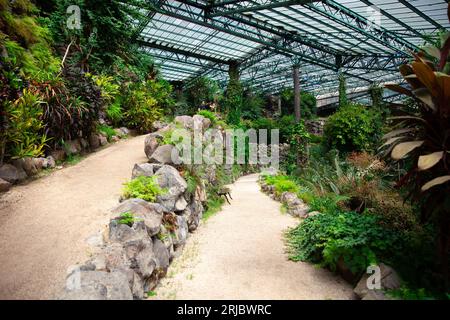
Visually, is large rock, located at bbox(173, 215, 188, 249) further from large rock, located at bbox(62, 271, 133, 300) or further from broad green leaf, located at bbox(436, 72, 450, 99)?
broad green leaf, located at bbox(436, 72, 450, 99)

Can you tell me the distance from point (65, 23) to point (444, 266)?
357 inches

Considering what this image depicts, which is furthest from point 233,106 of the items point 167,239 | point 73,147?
point 167,239

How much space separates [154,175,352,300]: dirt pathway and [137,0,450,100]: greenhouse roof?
19.6 ft

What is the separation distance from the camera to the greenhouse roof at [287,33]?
981 centimetres

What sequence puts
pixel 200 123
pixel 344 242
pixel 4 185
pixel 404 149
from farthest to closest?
pixel 200 123, pixel 4 185, pixel 344 242, pixel 404 149

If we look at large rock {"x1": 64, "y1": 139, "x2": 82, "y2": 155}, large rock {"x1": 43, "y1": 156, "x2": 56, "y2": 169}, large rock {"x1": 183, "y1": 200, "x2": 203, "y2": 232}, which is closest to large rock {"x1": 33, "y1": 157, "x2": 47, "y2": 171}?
large rock {"x1": 43, "y1": 156, "x2": 56, "y2": 169}

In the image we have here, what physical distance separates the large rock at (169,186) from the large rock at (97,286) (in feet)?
5.38

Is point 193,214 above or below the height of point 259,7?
below

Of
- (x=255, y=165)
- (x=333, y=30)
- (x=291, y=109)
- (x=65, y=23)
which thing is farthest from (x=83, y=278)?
(x=291, y=109)

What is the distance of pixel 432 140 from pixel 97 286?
120 inches

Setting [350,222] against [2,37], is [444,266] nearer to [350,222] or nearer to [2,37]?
[350,222]

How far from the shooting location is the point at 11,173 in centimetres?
422

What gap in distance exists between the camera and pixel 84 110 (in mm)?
5750

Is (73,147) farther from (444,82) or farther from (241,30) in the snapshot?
(241,30)
